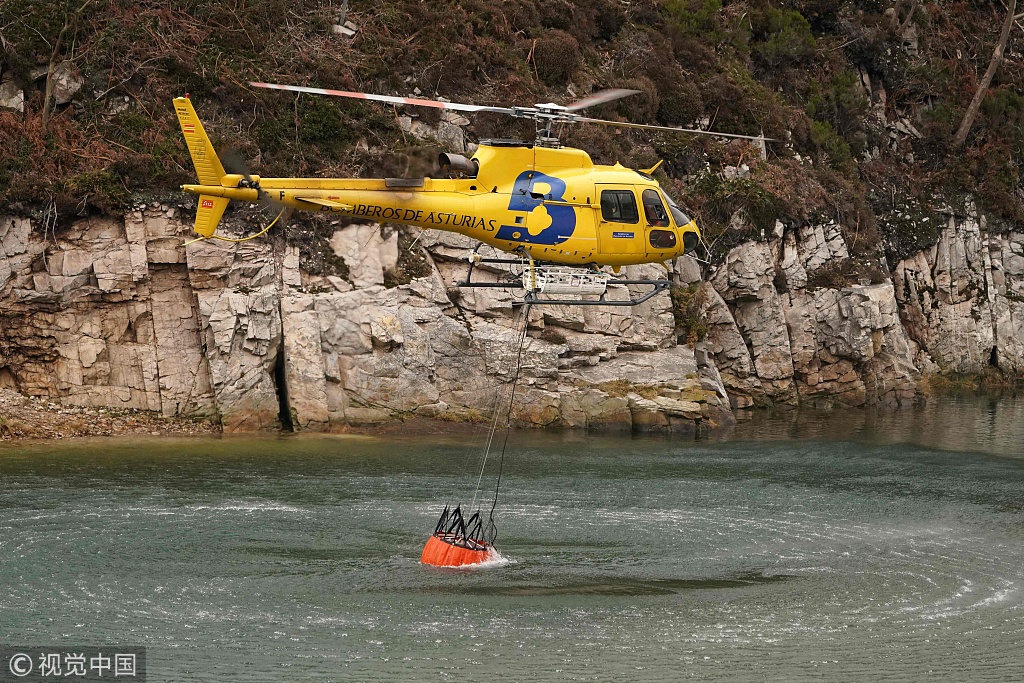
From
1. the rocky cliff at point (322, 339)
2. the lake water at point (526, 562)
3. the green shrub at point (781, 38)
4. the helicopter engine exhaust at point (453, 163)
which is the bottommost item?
the lake water at point (526, 562)

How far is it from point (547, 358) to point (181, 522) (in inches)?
556

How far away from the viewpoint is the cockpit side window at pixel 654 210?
81.7 ft

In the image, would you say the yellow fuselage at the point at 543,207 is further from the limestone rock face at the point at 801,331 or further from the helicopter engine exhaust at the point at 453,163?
the limestone rock face at the point at 801,331

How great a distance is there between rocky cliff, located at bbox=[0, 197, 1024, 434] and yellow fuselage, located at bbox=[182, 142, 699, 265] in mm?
10712

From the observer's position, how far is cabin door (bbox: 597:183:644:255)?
969 inches

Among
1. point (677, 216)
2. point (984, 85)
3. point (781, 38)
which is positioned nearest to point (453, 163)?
point (677, 216)

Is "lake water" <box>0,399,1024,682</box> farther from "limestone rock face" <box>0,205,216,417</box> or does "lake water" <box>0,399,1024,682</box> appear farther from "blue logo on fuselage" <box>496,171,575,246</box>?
"blue logo on fuselage" <box>496,171,575,246</box>

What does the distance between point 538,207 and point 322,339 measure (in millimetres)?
11949

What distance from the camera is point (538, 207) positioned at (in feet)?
79.6

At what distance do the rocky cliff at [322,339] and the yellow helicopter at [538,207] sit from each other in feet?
34.3

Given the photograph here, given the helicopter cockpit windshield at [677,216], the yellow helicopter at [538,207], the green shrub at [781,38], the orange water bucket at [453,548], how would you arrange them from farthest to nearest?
1. the green shrub at [781,38]
2. the helicopter cockpit windshield at [677,216]
3. the yellow helicopter at [538,207]
4. the orange water bucket at [453,548]

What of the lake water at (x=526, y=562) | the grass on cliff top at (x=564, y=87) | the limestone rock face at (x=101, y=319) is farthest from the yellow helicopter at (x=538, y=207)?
the limestone rock face at (x=101, y=319)

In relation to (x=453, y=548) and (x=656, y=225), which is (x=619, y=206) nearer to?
(x=656, y=225)

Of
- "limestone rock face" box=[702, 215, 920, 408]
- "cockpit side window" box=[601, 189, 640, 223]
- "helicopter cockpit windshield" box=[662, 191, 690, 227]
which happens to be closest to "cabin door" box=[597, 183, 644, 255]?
"cockpit side window" box=[601, 189, 640, 223]
